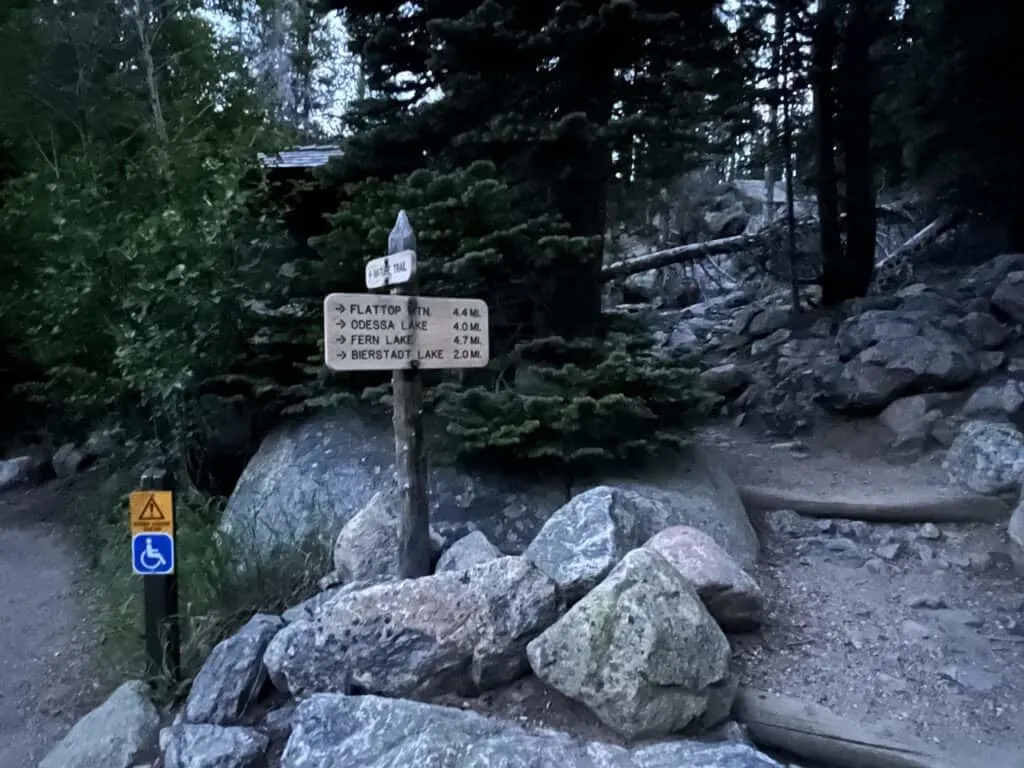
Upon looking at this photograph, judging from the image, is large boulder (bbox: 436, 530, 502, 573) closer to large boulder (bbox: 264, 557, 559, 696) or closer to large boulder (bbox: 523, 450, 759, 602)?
large boulder (bbox: 523, 450, 759, 602)

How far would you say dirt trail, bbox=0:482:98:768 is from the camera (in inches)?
220

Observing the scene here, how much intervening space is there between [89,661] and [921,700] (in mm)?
5354

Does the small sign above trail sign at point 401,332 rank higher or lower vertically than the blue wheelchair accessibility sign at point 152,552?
higher

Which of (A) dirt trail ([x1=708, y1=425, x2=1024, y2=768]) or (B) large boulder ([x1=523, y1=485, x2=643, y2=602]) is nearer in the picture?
(A) dirt trail ([x1=708, y1=425, x2=1024, y2=768])

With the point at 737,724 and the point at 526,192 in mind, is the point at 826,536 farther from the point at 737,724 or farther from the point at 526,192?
the point at 526,192

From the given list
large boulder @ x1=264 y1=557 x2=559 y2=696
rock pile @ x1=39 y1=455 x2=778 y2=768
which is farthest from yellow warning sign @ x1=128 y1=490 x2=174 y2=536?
large boulder @ x1=264 y1=557 x2=559 y2=696

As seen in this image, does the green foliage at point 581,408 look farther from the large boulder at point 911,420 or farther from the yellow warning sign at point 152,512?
the large boulder at point 911,420

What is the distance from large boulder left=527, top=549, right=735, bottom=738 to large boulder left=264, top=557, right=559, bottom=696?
0.19 metres

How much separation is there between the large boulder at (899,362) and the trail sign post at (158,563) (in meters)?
6.96

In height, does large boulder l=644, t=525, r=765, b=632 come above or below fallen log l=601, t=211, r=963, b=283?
below

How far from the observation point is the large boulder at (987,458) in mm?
6820

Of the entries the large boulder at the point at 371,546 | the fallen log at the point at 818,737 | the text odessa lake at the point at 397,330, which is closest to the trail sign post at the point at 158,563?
the large boulder at the point at 371,546

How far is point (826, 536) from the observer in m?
6.53

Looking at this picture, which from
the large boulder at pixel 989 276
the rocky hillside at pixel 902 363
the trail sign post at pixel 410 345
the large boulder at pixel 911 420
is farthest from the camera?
the large boulder at pixel 989 276
